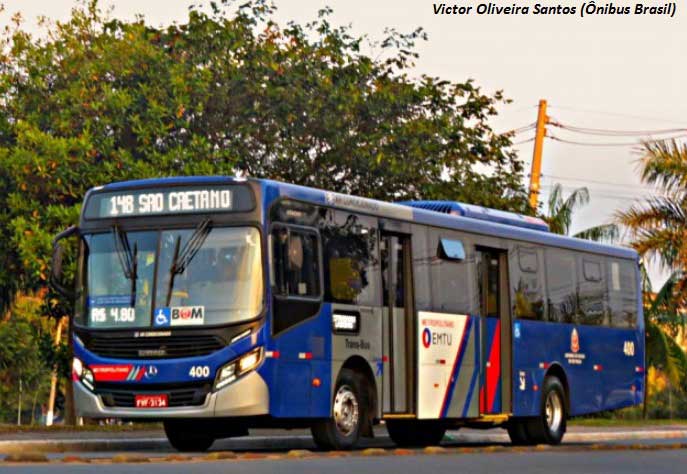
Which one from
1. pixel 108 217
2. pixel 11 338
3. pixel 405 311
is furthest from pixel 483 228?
pixel 11 338

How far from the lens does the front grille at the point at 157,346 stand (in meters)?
18.7

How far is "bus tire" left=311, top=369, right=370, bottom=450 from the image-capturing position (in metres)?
19.9

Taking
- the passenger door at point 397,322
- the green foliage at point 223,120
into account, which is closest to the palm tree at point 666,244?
the green foliage at point 223,120

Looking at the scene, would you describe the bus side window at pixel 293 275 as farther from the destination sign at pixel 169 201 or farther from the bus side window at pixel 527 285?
the bus side window at pixel 527 285

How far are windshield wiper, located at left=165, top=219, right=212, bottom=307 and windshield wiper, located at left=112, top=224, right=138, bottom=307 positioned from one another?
0.49 meters

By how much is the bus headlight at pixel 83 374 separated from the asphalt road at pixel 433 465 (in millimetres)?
3285

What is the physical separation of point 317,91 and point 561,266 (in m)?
10.4

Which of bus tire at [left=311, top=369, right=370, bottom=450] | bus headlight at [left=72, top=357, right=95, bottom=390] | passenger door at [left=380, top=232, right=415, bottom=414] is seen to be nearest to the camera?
bus headlight at [left=72, top=357, right=95, bottom=390]

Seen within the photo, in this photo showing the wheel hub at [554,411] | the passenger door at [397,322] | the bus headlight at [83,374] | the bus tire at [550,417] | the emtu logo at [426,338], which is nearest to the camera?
the bus headlight at [83,374]

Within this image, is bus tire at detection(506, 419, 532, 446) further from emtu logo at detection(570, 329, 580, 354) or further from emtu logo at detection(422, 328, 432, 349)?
emtu logo at detection(422, 328, 432, 349)

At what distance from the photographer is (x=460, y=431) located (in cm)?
2983

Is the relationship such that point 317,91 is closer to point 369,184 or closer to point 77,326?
point 369,184

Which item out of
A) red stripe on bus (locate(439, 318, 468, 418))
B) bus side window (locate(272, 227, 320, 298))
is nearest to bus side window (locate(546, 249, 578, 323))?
red stripe on bus (locate(439, 318, 468, 418))

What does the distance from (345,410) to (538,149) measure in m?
31.6
